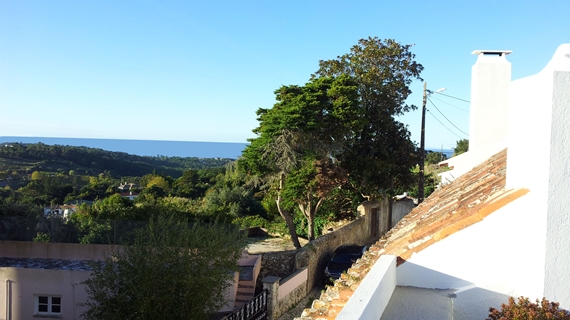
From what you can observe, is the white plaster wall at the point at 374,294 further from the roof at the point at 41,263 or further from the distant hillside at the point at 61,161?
the distant hillside at the point at 61,161

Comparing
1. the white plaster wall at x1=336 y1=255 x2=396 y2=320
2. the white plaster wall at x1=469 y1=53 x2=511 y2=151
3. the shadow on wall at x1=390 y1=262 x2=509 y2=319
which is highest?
the white plaster wall at x1=469 y1=53 x2=511 y2=151

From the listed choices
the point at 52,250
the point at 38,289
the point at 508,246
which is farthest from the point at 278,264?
the point at 508,246

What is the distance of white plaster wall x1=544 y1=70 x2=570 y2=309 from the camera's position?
3615 mm

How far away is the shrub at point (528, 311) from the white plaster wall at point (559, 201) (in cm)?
17

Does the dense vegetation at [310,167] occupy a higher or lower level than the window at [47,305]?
higher

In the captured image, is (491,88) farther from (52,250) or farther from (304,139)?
(52,250)

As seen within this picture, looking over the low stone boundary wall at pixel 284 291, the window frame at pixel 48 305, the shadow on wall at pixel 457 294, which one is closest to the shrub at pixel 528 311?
the shadow on wall at pixel 457 294

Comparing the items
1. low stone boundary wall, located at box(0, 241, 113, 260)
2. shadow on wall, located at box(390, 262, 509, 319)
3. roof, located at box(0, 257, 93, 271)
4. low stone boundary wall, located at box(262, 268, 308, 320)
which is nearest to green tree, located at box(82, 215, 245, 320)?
low stone boundary wall, located at box(262, 268, 308, 320)

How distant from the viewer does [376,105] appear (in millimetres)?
23688

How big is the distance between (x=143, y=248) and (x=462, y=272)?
817cm

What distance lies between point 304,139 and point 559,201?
16156mm

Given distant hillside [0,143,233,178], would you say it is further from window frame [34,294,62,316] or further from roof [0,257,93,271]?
window frame [34,294,62,316]

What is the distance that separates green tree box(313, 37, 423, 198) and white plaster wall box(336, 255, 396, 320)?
18391mm

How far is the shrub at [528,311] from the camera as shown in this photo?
3.46 m
